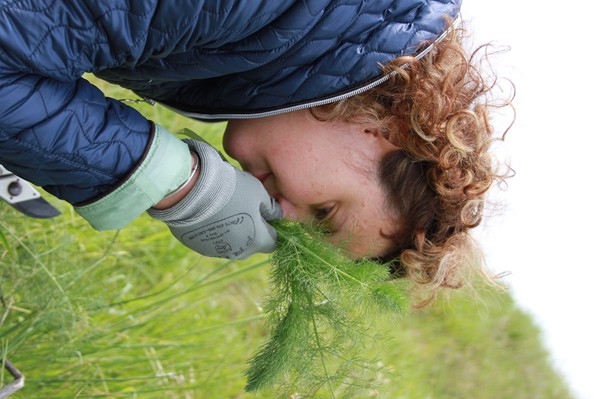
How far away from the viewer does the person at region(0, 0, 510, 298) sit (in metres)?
1.18

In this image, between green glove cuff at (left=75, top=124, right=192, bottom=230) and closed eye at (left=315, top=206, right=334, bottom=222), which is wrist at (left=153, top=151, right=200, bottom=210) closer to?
green glove cuff at (left=75, top=124, right=192, bottom=230)

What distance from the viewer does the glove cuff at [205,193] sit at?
1377 millimetres

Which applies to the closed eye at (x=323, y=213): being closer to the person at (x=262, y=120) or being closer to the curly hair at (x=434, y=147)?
the person at (x=262, y=120)

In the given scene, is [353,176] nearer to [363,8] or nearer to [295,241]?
[295,241]

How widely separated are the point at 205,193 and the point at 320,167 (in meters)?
0.26

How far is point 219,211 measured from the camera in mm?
1410

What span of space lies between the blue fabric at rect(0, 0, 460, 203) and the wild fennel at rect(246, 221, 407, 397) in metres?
0.33

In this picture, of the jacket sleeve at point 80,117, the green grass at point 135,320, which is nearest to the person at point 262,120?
the jacket sleeve at point 80,117

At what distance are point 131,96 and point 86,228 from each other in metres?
0.68

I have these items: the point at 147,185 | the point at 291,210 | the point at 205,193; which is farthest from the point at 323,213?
the point at 147,185

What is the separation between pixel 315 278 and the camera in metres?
1.56

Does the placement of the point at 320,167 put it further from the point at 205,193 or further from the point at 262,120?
the point at 205,193

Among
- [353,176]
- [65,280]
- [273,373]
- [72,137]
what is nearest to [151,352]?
[65,280]

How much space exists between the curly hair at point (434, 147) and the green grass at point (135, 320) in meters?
0.20
